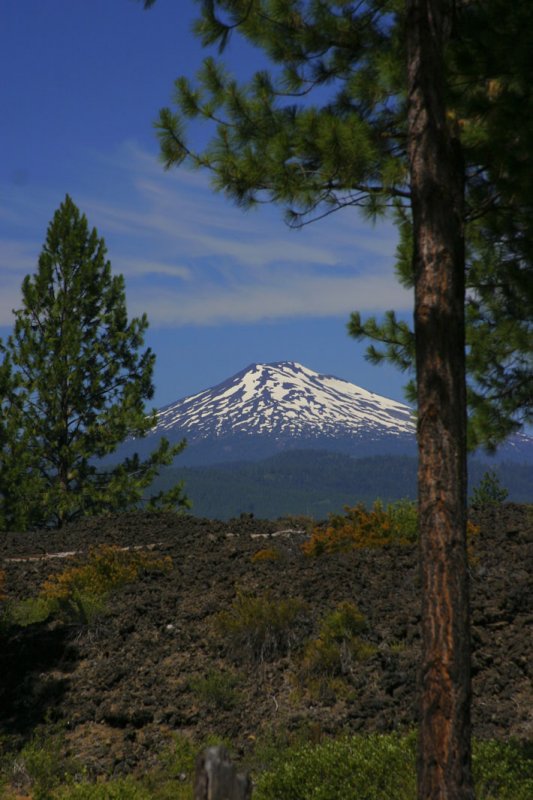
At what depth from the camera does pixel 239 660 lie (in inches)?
378

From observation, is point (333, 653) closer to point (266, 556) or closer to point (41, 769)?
point (41, 769)

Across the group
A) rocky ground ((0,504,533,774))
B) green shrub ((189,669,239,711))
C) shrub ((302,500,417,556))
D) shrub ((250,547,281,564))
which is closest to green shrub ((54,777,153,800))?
rocky ground ((0,504,533,774))

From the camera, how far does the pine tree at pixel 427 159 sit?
574 centimetres

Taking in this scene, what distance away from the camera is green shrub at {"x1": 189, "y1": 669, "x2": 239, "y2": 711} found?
8.79m

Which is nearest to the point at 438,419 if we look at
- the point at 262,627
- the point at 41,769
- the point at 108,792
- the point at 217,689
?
the point at 108,792

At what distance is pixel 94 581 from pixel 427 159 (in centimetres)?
832

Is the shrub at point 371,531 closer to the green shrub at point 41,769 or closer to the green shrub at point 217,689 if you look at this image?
the green shrub at point 217,689

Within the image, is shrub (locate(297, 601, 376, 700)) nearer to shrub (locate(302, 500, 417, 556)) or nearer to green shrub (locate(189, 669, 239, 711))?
green shrub (locate(189, 669, 239, 711))

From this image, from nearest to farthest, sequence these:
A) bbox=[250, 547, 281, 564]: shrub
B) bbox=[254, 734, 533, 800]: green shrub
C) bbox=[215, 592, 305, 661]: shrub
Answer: bbox=[254, 734, 533, 800]: green shrub < bbox=[215, 592, 305, 661]: shrub < bbox=[250, 547, 281, 564]: shrub

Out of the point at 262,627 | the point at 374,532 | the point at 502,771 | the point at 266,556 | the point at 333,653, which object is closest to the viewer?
the point at 502,771

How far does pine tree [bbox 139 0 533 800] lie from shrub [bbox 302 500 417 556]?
4926 mm

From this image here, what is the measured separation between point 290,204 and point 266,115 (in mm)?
941

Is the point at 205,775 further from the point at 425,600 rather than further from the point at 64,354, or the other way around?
the point at 64,354

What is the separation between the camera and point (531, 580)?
10.3 m
